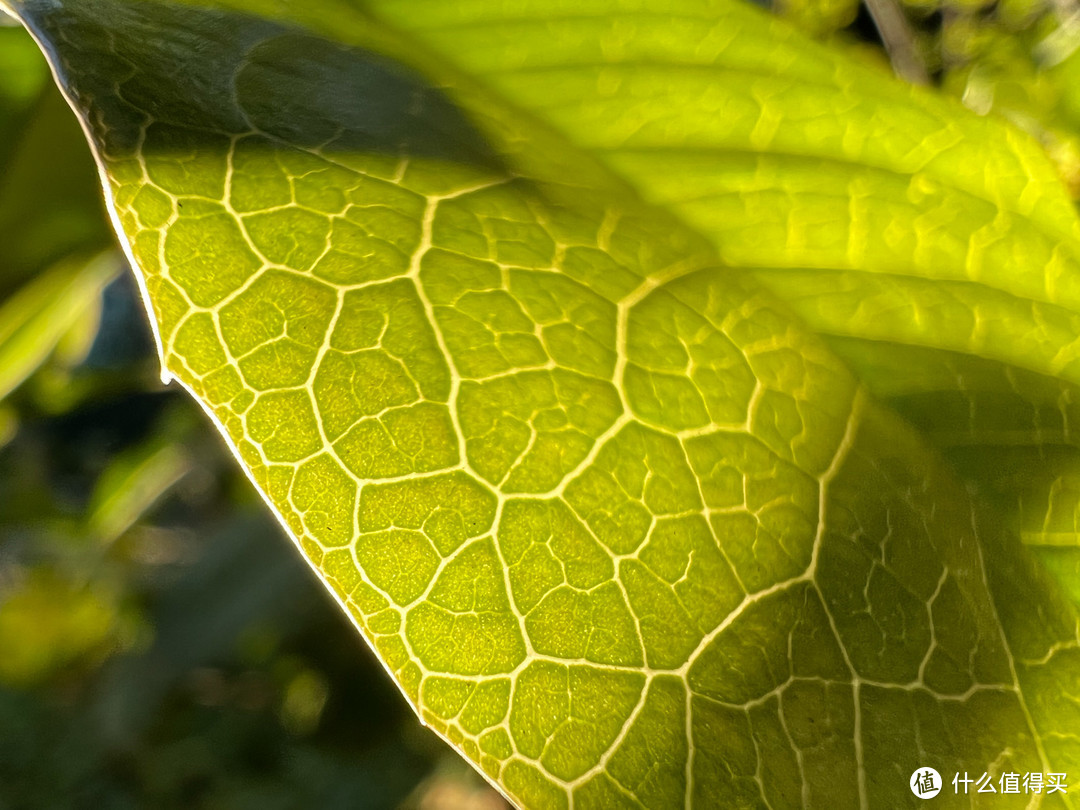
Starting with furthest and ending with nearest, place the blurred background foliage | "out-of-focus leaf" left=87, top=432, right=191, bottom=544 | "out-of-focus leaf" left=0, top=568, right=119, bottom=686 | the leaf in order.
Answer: "out-of-focus leaf" left=0, top=568, right=119, bottom=686
"out-of-focus leaf" left=87, top=432, right=191, bottom=544
the blurred background foliage
the leaf

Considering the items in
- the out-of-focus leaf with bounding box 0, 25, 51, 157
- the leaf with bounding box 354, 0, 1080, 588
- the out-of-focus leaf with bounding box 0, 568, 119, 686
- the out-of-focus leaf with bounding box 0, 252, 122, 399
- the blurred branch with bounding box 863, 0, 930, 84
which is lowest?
the out-of-focus leaf with bounding box 0, 568, 119, 686

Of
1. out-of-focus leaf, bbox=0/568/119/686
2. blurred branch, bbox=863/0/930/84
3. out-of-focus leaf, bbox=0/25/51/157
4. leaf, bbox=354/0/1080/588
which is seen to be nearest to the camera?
leaf, bbox=354/0/1080/588

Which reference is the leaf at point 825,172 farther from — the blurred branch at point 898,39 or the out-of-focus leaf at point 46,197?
the blurred branch at point 898,39

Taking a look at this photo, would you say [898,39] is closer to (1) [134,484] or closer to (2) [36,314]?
(2) [36,314]

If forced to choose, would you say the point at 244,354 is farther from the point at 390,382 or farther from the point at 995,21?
the point at 995,21

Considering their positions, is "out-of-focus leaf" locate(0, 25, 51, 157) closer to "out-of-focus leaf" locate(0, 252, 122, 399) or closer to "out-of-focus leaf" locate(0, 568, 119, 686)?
"out-of-focus leaf" locate(0, 252, 122, 399)

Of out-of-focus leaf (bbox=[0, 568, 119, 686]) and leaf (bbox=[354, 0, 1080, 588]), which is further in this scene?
out-of-focus leaf (bbox=[0, 568, 119, 686])

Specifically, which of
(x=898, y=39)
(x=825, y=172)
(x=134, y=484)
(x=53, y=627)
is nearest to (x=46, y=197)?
(x=825, y=172)

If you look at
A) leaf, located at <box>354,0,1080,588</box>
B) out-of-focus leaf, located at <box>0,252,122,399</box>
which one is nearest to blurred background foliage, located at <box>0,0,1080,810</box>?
out-of-focus leaf, located at <box>0,252,122,399</box>
